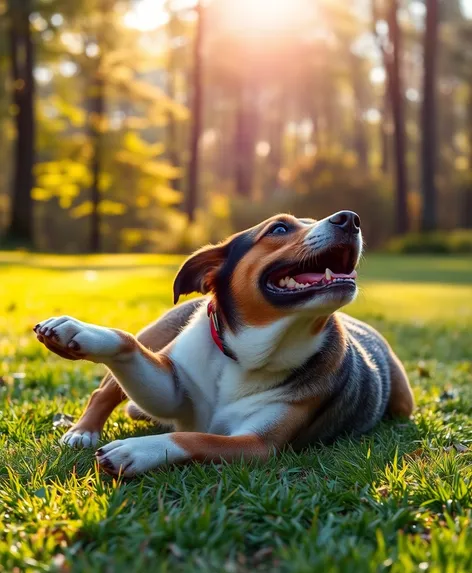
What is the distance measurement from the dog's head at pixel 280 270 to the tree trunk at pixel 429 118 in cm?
2875

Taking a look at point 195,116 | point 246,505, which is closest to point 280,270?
point 246,505

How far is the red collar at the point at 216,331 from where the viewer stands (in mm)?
4160

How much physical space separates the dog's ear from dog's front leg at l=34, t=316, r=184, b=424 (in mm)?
430

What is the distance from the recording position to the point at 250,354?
4039 millimetres

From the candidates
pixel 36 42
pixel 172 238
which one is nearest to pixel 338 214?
pixel 172 238

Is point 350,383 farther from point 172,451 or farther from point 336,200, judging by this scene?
point 336,200

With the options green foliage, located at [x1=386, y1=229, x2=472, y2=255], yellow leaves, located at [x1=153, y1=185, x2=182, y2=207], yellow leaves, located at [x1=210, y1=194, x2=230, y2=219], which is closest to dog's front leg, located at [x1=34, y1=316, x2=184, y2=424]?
green foliage, located at [x1=386, y1=229, x2=472, y2=255]

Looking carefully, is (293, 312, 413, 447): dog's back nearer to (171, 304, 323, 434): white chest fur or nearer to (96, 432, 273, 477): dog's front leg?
(171, 304, 323, 434): white chest fur

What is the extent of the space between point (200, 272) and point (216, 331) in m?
0.37

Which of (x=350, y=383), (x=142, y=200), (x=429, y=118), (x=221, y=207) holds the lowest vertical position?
(x=350, y=383)

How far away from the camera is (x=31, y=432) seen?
432 centimetres

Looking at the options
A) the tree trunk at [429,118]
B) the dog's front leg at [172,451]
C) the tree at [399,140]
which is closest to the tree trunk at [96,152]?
the tree at [399,140]

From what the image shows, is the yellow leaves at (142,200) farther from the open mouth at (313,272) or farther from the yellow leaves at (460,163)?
the yellow leaves at (460,163)

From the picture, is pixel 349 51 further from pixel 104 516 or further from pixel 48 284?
pixel 104 516
